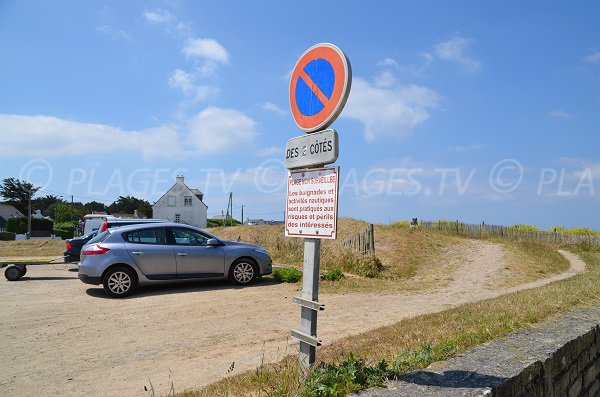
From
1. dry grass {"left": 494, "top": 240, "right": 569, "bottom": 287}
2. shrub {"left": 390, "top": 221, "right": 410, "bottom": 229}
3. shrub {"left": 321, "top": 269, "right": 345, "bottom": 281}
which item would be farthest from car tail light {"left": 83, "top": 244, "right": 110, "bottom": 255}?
shrub {"left": 390, "top": 221, "right": 410, "bottom": 229}

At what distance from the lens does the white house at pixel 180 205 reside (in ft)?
212

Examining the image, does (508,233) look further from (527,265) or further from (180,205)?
(180,205)

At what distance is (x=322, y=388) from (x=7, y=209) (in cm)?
8339

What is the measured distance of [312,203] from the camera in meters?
3.33

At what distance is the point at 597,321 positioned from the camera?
4.84 m

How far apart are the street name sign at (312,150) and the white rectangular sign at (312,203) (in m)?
0.06

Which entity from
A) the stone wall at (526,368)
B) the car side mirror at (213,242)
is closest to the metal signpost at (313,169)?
the stone wall at (526,368)

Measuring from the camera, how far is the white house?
212ft

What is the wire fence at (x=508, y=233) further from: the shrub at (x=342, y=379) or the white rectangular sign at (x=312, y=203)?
the shrub at (x=342, y=379)

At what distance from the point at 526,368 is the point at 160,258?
340 inches

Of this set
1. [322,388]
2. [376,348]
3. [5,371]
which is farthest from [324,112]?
[5,371]

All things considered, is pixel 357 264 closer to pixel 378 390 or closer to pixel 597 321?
pixel 597 321

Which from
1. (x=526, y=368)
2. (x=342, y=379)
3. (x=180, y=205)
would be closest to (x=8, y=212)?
(x=180, y=205)

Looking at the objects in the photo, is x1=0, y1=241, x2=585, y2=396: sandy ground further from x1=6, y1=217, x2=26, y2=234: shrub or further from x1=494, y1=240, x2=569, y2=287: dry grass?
x1=6, y1=217, x2=26, y2=234: shrub
